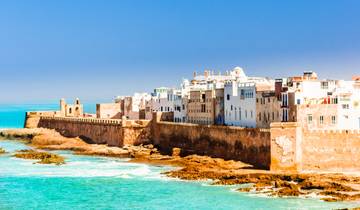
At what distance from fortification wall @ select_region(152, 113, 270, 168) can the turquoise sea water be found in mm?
5404

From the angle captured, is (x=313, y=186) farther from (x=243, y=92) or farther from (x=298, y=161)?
(x=243, y=92)

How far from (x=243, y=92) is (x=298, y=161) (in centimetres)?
1137

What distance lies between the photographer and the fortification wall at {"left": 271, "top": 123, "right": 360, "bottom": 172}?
157 feet

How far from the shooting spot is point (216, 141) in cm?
5706

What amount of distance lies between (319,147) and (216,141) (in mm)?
10766

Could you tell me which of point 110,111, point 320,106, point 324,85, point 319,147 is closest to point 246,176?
point 319,147

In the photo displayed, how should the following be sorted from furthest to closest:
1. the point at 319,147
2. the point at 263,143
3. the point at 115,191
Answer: the point at 263,143 → the point at 319,147 → the point at 115,191

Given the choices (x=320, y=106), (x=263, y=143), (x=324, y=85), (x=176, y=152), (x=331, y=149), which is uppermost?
(x=324, y=85)

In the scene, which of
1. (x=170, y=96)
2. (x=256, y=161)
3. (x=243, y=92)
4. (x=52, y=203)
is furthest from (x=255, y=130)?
(x=170, y=96)

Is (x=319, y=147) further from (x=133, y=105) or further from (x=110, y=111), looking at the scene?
(x=110, y=111)

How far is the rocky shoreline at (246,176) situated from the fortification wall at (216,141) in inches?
37.8

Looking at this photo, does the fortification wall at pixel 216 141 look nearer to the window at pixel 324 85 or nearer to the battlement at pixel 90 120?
the battlement at pixel 90 120

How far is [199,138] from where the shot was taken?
197ft

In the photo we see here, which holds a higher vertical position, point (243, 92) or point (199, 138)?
point (243, 92)
